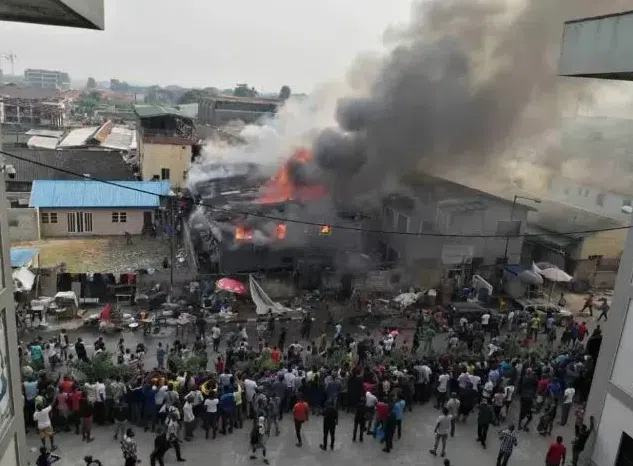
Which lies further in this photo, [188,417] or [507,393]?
[507,393]

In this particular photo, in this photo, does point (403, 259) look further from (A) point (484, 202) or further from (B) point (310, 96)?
(B) point (310, 96)

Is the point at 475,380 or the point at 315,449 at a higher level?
the point at 475,380

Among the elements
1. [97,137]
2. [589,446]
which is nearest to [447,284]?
[589,446]

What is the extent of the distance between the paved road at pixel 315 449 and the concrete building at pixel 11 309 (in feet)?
9.61

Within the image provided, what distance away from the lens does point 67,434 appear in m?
9.55

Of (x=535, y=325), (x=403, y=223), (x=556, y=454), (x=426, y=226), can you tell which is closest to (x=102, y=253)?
(x=403, y=223)

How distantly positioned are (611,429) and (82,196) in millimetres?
23135

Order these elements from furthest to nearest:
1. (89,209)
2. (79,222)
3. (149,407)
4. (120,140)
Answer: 1. (120,140)
2. (79,222)
3. (89,209)
4. (149,407)

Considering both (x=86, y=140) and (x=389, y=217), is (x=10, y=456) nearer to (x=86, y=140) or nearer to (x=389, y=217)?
(x=389, y=217)

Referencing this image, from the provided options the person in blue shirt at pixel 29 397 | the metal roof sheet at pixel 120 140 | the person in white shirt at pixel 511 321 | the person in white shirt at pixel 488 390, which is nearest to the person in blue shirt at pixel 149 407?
the person in blue shirt at pixel 29 397

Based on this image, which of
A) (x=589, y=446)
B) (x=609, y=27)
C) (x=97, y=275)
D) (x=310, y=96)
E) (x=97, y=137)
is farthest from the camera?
→ (x=97, y=137)

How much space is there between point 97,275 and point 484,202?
14150mm

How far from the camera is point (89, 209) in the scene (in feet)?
80.5

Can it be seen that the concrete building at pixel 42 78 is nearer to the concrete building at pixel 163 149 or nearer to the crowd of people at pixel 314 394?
the concrete building at pixel 163 149
